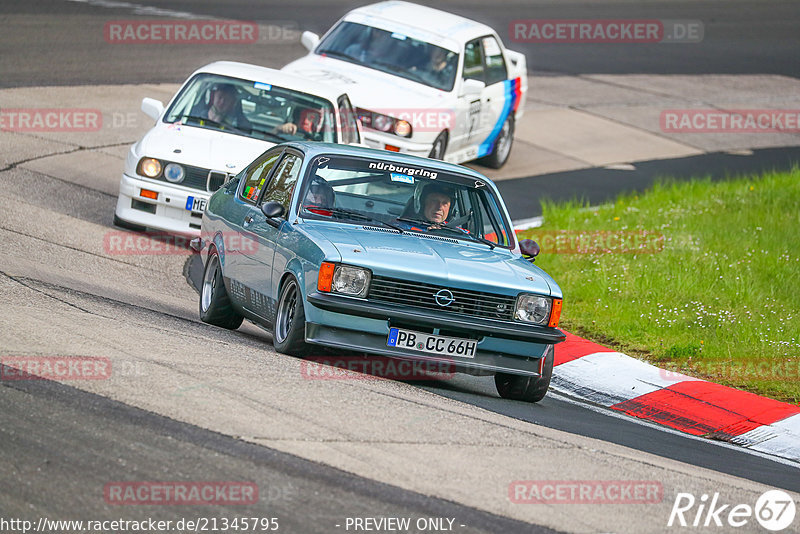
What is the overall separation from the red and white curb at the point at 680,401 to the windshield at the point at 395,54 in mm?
6952

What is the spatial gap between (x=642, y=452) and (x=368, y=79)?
30.9 feet

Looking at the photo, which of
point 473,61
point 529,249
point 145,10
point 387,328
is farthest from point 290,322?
point 145,10

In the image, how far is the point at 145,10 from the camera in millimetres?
25438

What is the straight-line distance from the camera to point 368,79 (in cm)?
1600

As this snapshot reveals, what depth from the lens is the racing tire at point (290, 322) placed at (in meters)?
8.00

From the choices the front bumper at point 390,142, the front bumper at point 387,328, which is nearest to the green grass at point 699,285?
the front bumper at point 390,142

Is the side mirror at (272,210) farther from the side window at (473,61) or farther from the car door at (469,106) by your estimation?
the side window at (473,61)

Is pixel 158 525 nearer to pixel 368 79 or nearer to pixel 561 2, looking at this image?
pixel 368 79

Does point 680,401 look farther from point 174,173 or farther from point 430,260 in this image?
point 174,173

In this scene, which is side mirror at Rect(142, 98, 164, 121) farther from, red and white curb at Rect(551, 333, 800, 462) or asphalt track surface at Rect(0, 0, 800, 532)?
red and white curb at Rect(551, 333, 800, 462)

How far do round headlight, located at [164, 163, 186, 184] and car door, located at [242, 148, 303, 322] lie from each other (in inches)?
123

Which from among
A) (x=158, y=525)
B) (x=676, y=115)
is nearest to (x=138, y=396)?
(x=158, y=525)

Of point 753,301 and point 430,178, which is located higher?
point 430,178

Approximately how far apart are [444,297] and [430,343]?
0.98 ft
